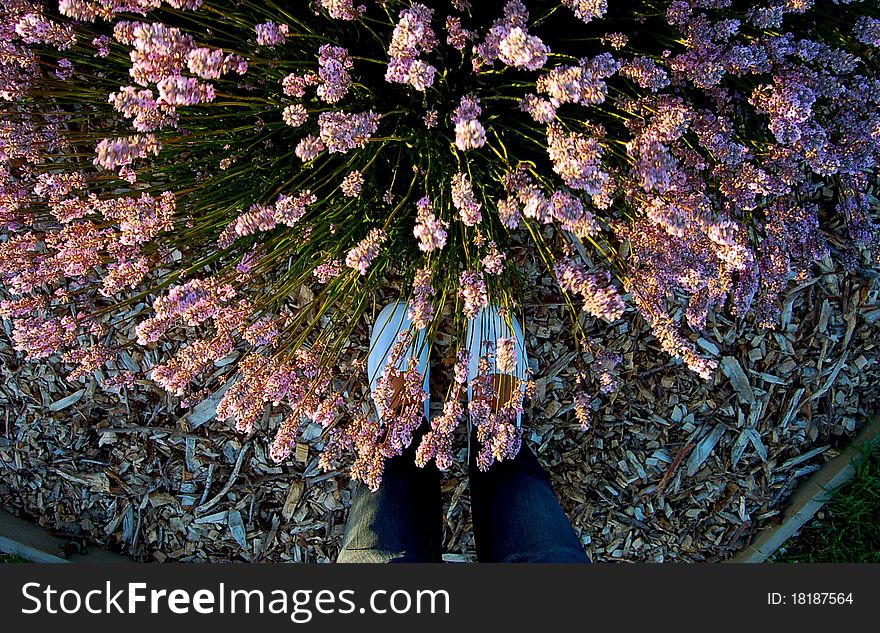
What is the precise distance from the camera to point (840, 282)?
2.39 m

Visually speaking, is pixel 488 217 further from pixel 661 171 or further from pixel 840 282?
pixel 840 282

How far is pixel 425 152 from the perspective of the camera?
1.66 meters

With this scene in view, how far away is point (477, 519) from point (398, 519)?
0.27 m

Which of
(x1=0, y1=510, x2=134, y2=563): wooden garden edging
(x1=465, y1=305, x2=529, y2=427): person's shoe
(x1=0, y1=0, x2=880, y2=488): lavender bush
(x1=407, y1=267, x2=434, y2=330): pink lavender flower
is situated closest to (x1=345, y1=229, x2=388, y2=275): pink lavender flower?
(x1=0, y1=0, x2=880, y2=488): lavender bush

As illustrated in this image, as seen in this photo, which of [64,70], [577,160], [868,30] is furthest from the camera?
[64,70]

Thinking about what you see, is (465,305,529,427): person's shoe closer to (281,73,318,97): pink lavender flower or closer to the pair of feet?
the pair of feet

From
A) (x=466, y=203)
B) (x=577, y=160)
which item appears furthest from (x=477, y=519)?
(x=577, y=160)

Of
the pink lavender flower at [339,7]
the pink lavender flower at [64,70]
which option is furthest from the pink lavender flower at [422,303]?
the pink lavender flower at [64,70]

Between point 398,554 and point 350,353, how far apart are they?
0.78m

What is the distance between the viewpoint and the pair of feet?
5.22ft

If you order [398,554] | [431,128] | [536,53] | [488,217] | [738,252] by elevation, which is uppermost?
[431,128]

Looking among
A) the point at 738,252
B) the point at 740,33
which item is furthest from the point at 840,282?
the point at 738,252

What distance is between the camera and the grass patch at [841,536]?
2.51m

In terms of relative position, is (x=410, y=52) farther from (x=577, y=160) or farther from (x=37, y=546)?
(x=37, y=546)
